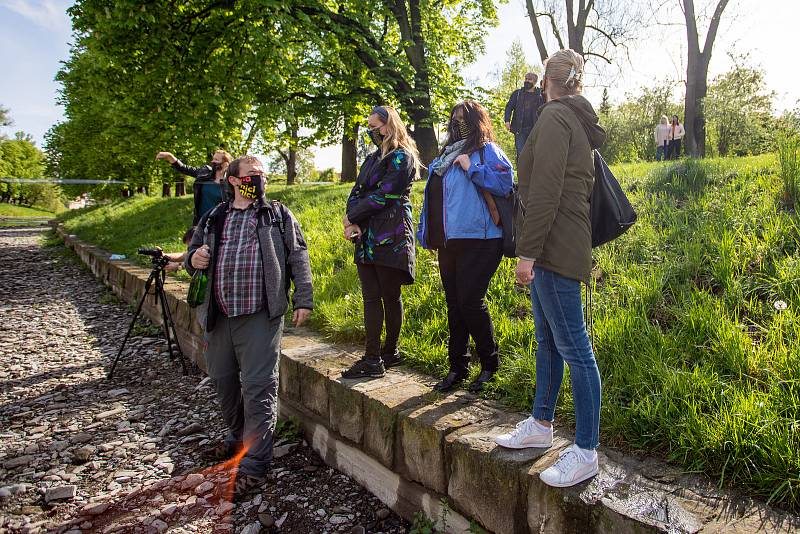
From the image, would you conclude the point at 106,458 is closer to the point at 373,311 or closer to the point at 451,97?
the point at 373,311

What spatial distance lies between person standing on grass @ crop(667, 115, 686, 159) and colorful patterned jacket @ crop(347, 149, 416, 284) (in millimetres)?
12634

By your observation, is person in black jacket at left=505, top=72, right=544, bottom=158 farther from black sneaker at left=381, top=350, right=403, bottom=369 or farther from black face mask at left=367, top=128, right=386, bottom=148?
black sneaker at left=381, top=350, right=403, bottom=369

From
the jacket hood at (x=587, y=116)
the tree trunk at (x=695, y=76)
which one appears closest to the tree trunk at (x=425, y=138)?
the tree trunk at (x=695, y=76)

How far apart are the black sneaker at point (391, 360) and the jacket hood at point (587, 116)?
216cm

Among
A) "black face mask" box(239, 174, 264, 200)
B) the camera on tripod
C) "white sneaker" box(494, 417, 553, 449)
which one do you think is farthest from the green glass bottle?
"white sneaker" box(494, 417, 553, 449)

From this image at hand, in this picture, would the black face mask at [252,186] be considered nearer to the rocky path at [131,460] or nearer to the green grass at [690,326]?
the green grass at [690,326]

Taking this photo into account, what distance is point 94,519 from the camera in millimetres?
3158

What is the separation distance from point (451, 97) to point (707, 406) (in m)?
14.5

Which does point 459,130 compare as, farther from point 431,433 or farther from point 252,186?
point 431,433

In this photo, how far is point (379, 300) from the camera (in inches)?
151

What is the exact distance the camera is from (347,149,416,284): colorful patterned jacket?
3613mm

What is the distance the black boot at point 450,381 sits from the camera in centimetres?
331


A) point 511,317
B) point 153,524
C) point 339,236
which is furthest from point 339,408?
point 339,236

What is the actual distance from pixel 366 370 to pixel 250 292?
93 centimetres
